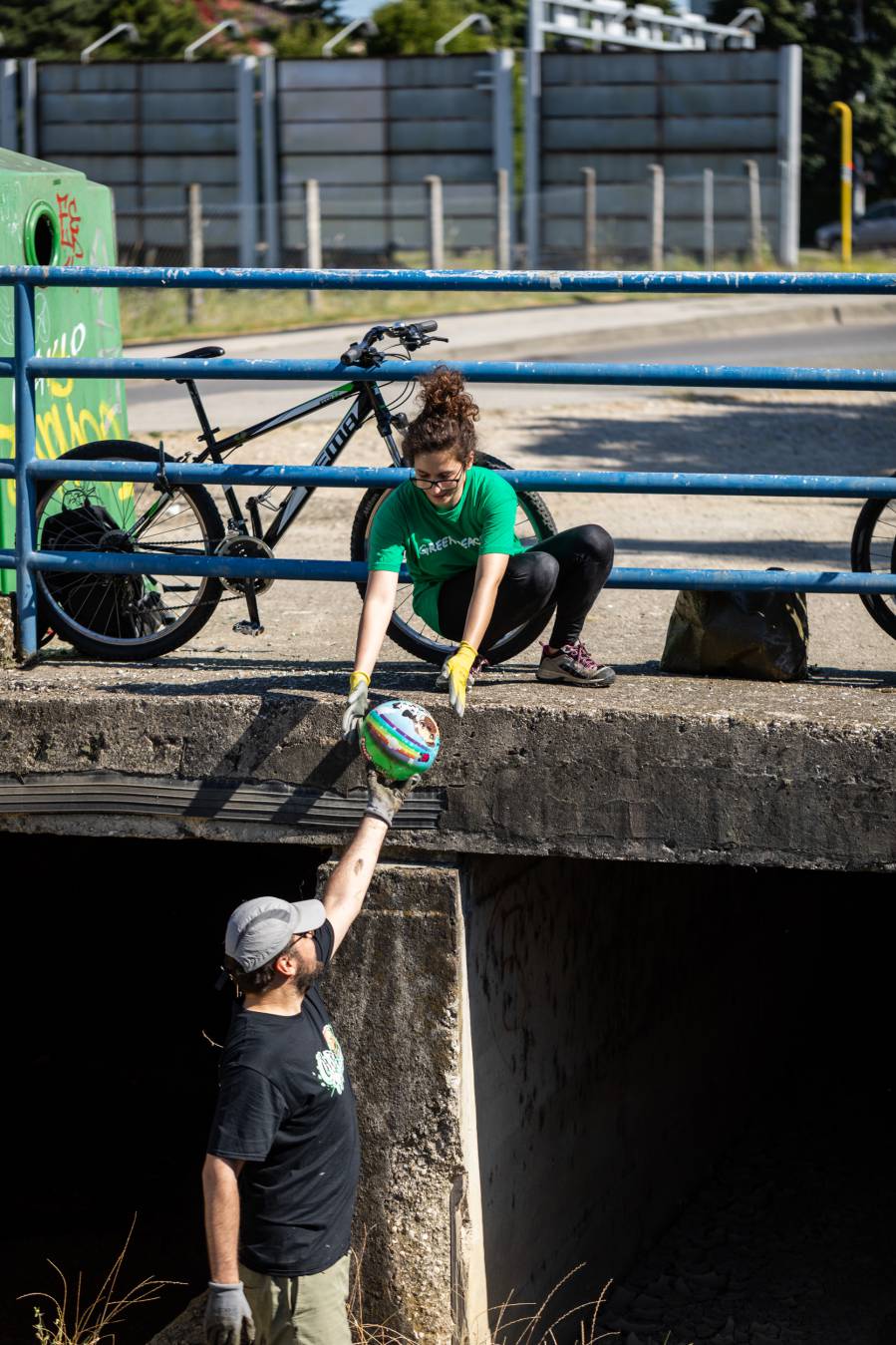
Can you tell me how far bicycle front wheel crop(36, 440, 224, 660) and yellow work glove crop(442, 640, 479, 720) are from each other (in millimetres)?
1105

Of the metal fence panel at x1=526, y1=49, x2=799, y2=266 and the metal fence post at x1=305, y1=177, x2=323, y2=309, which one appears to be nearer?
the metal fence post at x1=305, y1=177, x2=323, y2=309

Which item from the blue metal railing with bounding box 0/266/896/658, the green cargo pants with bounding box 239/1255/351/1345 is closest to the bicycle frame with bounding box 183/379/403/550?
the blue metal railing with bounding box 0/266/896/658

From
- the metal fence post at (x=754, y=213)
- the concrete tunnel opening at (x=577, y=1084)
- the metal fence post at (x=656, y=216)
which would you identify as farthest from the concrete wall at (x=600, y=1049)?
the metal fence post at (x=754, y=213)

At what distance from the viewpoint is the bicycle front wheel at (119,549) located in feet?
16.0

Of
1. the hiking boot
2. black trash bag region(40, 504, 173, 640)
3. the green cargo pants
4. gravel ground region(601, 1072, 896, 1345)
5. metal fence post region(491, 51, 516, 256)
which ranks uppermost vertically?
metal fence post region(491, 51, 516, 256)

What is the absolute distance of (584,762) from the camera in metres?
4.33

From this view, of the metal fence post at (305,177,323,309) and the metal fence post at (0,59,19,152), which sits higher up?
the metal fence post at (0,59,19,152)

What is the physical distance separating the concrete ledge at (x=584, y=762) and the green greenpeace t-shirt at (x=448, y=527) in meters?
0.40

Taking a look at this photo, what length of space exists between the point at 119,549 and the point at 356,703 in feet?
3.98

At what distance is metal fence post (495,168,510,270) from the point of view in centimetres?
2273

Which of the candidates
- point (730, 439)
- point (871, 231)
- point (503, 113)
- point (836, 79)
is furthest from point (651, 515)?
point (836, 79)

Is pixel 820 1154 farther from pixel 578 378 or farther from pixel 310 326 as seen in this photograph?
pixel 310 326

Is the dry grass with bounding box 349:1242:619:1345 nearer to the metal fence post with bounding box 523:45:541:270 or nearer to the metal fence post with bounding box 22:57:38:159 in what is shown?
the metal fence post with bounding box 523:45:541:270

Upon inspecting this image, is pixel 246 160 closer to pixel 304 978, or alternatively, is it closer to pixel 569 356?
pixel 569 356
